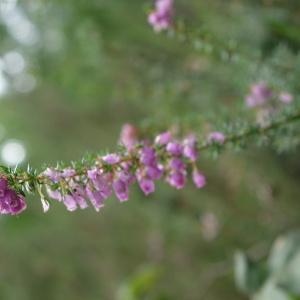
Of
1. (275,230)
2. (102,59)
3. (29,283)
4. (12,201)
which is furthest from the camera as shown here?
(29,283)

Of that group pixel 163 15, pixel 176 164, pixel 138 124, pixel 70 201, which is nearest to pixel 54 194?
pixel 70 201

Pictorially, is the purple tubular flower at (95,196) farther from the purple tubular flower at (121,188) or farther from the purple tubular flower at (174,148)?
the purple tubular flower at (174,148)

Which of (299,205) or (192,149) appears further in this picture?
(299,205)

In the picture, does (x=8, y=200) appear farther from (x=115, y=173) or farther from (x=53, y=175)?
(x=115, y=173)

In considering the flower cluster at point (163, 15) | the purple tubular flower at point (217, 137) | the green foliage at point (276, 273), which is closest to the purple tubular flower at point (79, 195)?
the purple tubular flower at point (217, 137)

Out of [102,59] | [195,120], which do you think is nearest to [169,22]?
[195,120]

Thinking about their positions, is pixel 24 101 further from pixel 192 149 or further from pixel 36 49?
pixel 192 149

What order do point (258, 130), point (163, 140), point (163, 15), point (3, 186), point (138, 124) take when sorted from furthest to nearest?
point (138, 124) < point (163, 15) < point (258, 130) < point (163, 140) < point (3, 186)
